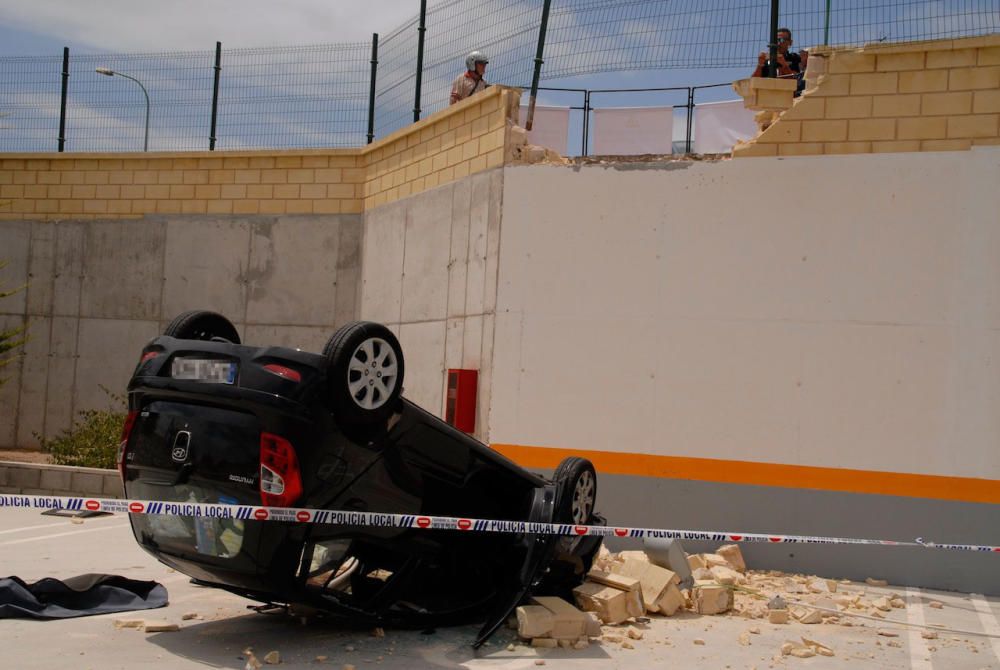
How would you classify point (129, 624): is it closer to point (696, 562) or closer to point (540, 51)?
point (696, 562)

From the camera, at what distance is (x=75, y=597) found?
6.88 metres

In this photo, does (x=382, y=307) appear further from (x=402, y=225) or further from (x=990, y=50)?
(x=990, y=50)

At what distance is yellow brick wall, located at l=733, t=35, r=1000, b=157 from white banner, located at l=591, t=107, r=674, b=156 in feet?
8.24

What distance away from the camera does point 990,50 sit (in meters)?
9.20

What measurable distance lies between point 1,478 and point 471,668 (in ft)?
30.7

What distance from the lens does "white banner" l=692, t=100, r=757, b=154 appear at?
1218 cm

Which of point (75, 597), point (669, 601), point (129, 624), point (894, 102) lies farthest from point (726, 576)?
point (75, 597)

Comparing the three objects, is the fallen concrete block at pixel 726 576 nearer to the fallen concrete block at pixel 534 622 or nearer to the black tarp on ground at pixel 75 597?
the fallen concrete block at pixel 534 622

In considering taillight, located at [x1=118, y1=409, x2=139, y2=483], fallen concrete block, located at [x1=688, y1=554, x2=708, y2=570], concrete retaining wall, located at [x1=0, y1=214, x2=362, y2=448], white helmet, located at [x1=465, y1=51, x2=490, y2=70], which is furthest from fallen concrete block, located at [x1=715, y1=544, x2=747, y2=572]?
concrete retaining wall, located at [x1=0, y1=214, x2=362, y2=448]

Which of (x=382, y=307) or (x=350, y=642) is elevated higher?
(x=382, y=307)

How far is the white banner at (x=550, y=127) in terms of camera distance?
38.0 ft

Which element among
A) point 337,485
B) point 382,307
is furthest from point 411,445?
point 382,307

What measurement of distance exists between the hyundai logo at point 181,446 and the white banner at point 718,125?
8029 mm

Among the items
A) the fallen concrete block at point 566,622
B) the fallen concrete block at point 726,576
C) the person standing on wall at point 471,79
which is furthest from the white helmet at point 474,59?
the fallen concrete block at point 566,622
